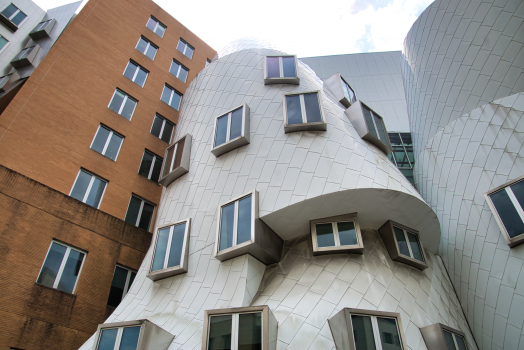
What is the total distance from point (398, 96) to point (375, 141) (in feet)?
90.9

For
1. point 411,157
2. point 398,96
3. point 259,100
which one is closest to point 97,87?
point 259,100

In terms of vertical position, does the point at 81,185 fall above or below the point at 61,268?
above

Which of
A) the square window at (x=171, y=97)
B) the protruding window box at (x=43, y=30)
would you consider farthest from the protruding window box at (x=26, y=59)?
the square window at (x=171, y=97)

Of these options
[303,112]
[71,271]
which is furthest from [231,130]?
[71,271]

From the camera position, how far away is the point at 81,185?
63.1 ft

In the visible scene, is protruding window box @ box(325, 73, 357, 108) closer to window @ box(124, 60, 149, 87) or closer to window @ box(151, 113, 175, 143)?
window @ box(151, 113, 175, 143)

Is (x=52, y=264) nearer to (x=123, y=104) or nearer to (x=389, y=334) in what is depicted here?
(x=123, y=104)

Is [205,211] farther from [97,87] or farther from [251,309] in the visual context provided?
[97,87]

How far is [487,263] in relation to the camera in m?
14.8

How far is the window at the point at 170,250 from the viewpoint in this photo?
14508 mm

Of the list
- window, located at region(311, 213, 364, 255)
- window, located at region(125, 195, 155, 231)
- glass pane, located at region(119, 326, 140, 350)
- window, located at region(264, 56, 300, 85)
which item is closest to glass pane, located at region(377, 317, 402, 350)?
window, located at region(311, 213, 364, 255)

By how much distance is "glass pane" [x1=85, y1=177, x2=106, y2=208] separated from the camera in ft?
63.1

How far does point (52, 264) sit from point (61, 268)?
44cm

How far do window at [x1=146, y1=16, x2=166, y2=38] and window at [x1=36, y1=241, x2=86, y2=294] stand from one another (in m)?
20.9
